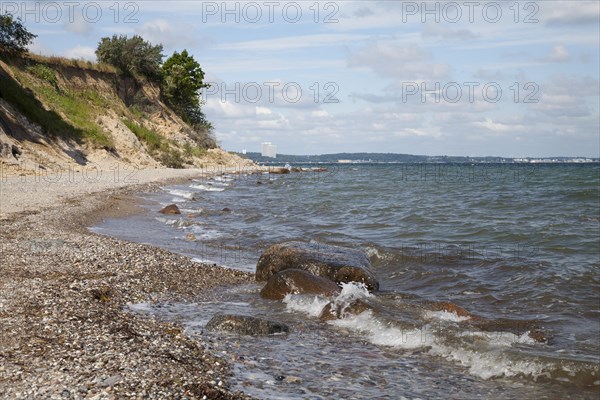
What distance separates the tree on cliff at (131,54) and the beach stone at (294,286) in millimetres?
47080

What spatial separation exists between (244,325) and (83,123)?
31772mm

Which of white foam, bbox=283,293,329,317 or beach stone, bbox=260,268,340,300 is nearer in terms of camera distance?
white foam, bbox=283,293,329,317

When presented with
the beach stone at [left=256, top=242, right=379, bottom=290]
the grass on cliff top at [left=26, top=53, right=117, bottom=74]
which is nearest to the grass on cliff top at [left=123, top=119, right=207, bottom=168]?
the grass on cliff top at [left=26, top=53, right=117, bottom=74]

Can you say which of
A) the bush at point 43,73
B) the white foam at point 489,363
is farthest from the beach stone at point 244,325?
the bush at point 43,73

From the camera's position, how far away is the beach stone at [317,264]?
10.4 metres

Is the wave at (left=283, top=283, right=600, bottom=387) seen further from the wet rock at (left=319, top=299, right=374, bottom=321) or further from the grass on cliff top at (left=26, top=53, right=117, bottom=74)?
the grass on cliff top at (left=26, top=53, right=117, bottom=74)

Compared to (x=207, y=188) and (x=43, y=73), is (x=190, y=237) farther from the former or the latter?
(x=43, y=73)

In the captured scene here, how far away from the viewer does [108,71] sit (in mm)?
50250

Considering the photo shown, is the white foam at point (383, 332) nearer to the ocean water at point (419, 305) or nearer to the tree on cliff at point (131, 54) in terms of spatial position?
the ocean water at point (419, 305)

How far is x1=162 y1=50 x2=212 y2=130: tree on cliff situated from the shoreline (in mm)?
47832

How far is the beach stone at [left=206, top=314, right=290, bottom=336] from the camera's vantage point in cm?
714

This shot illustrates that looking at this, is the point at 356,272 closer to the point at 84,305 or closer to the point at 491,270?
the point at 491,270

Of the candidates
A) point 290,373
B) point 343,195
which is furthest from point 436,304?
point 343,195

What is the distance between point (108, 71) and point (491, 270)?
145 ft
